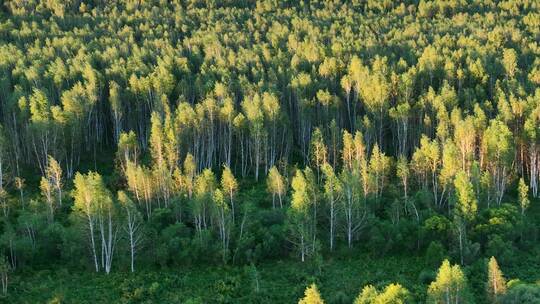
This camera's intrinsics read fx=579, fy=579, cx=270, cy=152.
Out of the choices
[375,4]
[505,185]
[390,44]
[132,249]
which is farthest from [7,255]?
[375,4]

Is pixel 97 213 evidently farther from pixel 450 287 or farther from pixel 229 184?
pixel 450 287

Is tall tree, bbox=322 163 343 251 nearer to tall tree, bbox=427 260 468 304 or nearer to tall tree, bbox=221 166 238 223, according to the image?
tall tree, bbox=221 166 238 223

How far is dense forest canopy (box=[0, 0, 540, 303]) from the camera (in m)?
51.5

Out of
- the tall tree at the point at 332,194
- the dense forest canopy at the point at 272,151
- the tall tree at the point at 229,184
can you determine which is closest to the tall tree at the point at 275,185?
the dense forest canopy at the point at 272,151

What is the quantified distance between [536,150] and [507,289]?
1350 inches

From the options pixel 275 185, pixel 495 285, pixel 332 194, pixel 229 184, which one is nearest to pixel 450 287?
pixel 495 285

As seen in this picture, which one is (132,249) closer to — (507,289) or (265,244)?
(265,244)

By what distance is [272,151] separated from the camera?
262 ft

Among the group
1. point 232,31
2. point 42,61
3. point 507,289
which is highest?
point 232,31

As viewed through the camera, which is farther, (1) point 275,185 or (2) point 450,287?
(1) point 275,185

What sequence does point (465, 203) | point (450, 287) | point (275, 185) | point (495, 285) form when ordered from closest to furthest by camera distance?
1. point (450, 287)
2. point (495, 285)
3. point (465, 203)
4. point (275, 185)

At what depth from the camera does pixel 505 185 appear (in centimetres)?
7044

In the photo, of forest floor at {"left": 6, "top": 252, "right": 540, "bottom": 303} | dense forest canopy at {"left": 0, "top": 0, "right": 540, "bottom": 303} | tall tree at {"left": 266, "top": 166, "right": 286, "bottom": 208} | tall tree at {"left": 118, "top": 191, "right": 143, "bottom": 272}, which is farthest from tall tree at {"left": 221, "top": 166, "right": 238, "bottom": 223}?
tall tree at {"left": 118, "top": 191, "right": 143, "bottom": 272}

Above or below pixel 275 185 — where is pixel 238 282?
below
